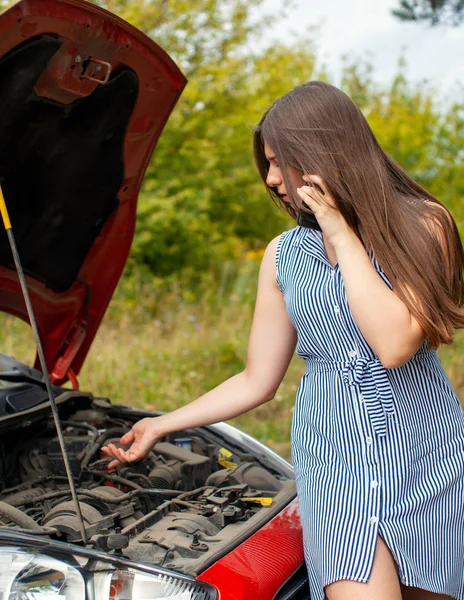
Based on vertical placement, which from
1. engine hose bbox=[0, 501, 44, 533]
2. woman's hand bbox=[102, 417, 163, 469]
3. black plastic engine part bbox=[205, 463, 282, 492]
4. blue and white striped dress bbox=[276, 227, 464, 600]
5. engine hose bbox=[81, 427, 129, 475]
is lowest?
black plastic engine part bbox=[205, 463, 282, 492]

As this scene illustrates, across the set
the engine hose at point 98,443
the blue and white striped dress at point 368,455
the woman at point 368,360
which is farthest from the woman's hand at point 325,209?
the engine hose at point 98,443

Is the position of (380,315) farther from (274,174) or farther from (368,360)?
(274,174)

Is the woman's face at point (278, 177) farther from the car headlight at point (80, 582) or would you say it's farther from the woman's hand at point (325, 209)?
the car headlight at point (80, 582)

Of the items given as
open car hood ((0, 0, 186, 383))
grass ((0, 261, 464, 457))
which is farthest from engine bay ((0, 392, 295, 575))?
grass ((0, 261, 464, 457))

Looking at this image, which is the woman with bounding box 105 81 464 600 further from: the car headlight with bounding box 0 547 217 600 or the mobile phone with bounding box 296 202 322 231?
the car headlight with bounding box 0 547 217 600

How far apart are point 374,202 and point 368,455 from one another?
2.24 ft

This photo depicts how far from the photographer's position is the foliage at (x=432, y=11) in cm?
709

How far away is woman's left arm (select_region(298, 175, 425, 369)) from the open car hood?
3.82 ft

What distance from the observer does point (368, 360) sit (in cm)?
195

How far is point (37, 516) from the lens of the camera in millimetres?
2328

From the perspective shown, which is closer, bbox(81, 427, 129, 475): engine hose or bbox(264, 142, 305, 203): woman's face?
bbox(264, 142, 305, 203): woman's face

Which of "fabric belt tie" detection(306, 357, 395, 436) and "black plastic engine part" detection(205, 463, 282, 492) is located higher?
"fabric belt tie" detection(306, 357, 395, 436)

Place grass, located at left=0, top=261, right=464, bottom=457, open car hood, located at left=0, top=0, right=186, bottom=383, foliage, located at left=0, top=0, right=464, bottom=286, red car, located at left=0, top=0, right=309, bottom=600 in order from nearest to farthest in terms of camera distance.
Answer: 1. red car, located at left=0, top=0, right=309, bottom=600
2. open car hood, located at left=0, top=0, right=186, bottom=383
3. grass, located at left=0, top=261, right=464, bottom=457
4. foliage, located at left=0, top=0, right=464, bottom=286

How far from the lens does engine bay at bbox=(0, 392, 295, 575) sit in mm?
2055
